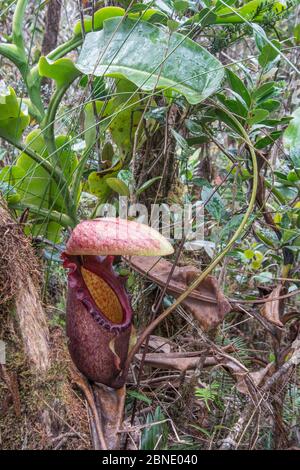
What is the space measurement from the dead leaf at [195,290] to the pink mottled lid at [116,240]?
18cm

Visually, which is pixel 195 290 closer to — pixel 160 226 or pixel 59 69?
pixel 160 226

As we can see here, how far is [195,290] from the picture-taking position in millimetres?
1059

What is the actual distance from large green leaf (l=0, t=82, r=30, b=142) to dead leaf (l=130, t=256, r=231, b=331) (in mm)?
445

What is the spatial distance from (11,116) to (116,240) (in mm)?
507

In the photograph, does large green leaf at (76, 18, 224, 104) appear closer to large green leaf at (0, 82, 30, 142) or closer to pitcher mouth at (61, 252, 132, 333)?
large green leaf at (0, 82, 30, 142)

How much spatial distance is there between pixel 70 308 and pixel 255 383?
1.41 feet

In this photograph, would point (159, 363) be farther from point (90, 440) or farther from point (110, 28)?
point (110, 28)

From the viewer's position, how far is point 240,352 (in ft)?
4.26

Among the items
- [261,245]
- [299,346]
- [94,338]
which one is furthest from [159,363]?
[261,245]

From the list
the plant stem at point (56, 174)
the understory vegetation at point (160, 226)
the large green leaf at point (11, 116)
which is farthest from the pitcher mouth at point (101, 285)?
the large green leaf at point (11, 116)

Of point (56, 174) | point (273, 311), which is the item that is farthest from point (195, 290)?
point (56, 174)

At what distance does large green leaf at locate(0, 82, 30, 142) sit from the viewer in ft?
3.80

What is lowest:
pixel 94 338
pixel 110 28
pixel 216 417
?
pixel 216 417

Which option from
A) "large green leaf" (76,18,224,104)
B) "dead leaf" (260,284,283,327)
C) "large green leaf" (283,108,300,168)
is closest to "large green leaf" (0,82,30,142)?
"large green leaf" (76,18,224,104)
